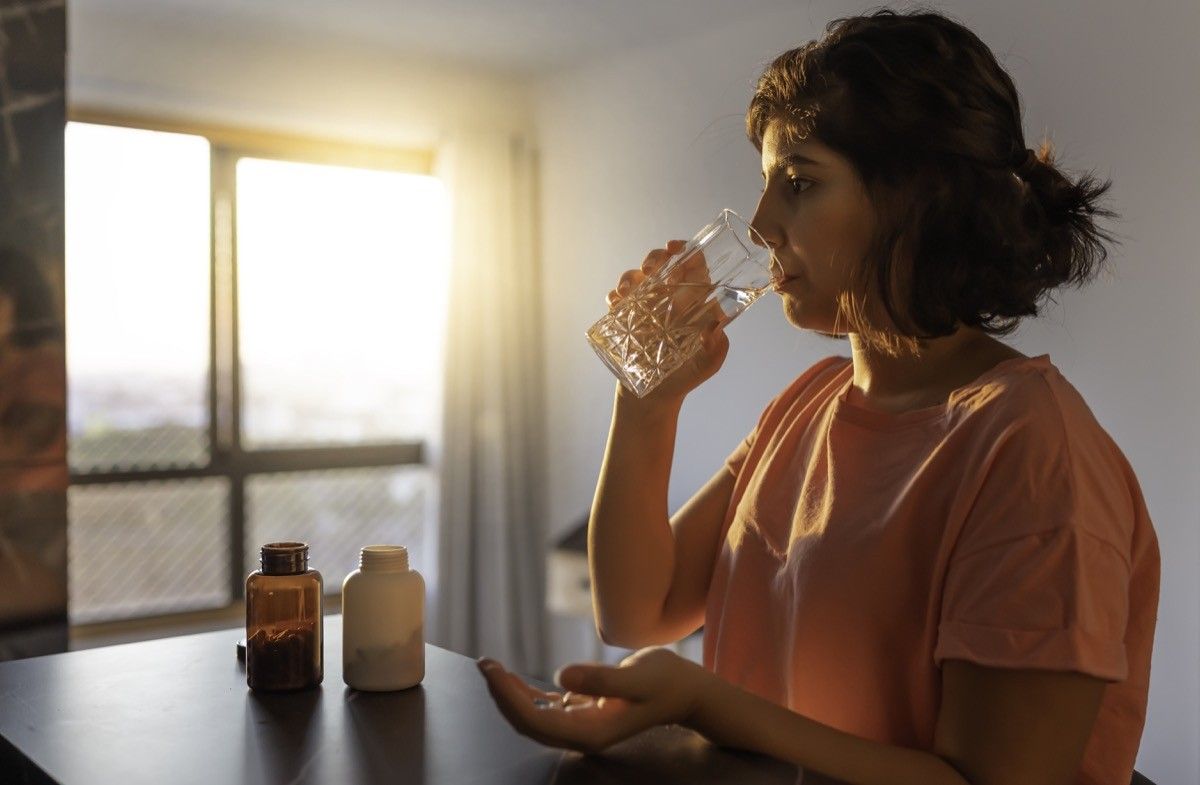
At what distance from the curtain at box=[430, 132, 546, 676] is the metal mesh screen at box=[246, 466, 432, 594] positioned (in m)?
0.17

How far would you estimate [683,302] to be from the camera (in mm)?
1193

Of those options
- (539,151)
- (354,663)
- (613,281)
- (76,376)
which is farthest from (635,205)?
(354,663)

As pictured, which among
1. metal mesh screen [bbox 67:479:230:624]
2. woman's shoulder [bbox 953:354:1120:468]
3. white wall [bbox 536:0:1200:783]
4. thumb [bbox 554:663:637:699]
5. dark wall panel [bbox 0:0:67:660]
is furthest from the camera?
metal mesh screen [bbox 67:479:230:624]

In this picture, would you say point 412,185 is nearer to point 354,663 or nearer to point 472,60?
point 472,60

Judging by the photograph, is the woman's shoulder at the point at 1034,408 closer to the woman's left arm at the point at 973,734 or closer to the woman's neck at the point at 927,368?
the woman's neck at the point at 927,368

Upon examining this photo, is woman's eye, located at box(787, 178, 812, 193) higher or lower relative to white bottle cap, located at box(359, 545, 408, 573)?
higher

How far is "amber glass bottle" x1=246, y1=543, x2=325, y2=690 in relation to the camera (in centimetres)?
107

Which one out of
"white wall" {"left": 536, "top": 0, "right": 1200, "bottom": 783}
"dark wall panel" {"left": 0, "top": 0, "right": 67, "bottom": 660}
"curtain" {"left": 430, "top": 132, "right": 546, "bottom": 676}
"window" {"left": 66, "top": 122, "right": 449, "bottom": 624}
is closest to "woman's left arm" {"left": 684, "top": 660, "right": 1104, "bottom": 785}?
"dark wall panel" {"left": 0, "top": 0, "right": 67, "bottom": 660}

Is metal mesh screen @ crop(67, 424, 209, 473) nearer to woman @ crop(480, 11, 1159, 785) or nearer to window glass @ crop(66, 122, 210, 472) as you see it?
window glass @ crop(66, 122, 210, 472)

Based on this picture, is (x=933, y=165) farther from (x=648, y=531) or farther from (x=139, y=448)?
(x=139, y=448)

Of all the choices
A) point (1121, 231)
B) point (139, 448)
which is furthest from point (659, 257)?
point (139, 448)

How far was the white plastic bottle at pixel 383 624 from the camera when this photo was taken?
107 cm

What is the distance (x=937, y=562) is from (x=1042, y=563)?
0.33 feet

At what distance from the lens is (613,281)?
425cm
